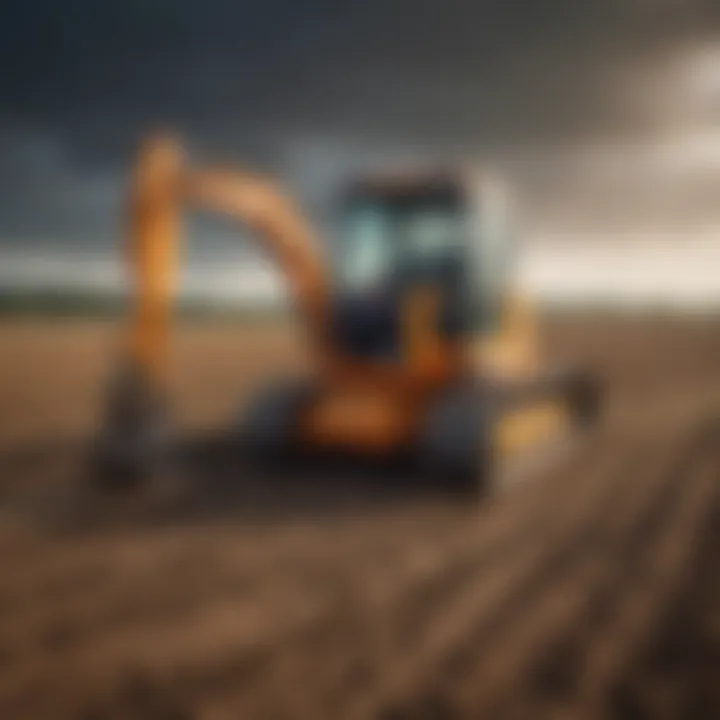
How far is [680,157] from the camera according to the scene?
4.65m

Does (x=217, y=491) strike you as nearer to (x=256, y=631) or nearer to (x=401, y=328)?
(x=401, y=328)

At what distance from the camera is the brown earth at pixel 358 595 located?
259cm

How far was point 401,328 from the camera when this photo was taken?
5438mm

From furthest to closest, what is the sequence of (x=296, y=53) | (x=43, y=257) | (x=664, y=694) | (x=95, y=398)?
1. (x=95, y=398)
2. (x=43, y=257)
3. (x=296, y=53)
4. (x=664, y=694)

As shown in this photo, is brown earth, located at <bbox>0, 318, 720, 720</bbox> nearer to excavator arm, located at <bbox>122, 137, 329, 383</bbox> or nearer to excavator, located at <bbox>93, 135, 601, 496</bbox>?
excavator, located at <bbox>93, 135, 601, 496</bbox>

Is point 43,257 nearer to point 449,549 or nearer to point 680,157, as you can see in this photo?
point 449,549

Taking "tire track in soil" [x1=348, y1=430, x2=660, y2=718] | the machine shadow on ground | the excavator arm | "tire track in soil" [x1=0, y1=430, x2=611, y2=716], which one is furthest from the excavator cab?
"tire track in soil" [x1=0, y1=430, x2=611, y2=716]

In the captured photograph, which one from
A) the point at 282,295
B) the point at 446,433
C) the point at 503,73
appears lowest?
the point at 446,433

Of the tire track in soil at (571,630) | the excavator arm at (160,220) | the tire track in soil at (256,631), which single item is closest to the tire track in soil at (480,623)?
the tire track in soil at (571,630)

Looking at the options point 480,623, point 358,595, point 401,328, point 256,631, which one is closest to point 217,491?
point 401,328

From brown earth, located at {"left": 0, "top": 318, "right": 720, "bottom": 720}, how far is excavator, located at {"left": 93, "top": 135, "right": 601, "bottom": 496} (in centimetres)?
33

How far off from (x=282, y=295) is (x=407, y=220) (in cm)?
93

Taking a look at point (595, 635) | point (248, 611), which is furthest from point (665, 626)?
point (248, 611)

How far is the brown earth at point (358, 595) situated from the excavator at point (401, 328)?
1.07ft
